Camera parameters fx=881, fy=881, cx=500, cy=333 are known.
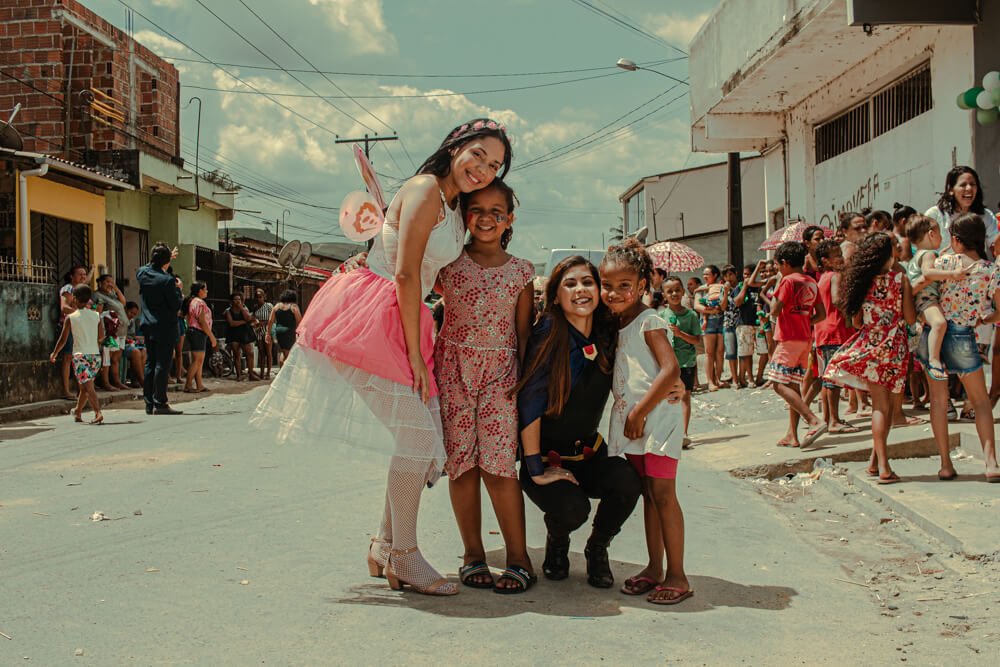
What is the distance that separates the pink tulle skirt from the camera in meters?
3.64

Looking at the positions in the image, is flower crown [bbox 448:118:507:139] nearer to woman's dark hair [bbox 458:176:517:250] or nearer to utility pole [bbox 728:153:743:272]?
woman's dark hair [bbox 458:176:517:250]

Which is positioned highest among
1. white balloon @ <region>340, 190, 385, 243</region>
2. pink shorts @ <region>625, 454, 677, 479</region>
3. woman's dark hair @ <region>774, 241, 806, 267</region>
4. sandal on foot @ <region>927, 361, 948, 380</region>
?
woman's dark hair @ <region>774, 241, 806, 267</region>

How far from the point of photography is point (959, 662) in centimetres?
310

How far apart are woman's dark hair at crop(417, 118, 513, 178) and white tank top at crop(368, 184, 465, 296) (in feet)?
0.57

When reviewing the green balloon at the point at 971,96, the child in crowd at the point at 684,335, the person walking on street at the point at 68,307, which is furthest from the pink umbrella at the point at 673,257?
the person walking on street at the point at 68,307

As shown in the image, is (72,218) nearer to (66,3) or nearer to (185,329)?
(185,329)

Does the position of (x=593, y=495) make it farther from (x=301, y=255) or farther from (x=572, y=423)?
(x=301, y=255)

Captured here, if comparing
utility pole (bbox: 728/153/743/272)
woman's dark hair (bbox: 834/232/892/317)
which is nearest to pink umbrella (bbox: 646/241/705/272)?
woman's dark hair (bbox: 834/232/892/317)

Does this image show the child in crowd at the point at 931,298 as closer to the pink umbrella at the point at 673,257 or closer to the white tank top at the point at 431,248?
the white tank top at the point at 431,248

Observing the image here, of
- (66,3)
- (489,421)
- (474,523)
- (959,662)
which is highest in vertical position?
(66,3)

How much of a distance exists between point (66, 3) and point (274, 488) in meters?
20.3

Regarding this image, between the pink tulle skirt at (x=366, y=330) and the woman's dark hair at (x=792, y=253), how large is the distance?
16.8ft

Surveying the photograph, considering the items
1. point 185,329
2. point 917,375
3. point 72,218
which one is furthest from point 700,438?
point 72,218

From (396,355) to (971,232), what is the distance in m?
4.13
